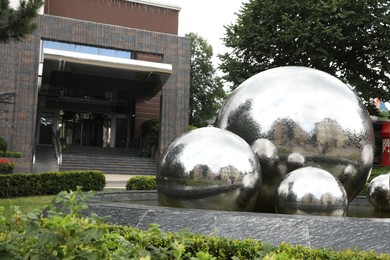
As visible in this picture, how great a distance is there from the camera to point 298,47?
23.8 m

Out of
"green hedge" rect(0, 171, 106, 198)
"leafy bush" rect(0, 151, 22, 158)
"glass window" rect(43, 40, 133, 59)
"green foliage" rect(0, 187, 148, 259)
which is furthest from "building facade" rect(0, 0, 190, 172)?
"green foliage" rect(0, 187, 148, 259)

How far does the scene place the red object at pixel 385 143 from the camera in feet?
112

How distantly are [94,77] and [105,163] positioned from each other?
296 inches

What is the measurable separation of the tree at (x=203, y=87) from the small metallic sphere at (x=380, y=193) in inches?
1585

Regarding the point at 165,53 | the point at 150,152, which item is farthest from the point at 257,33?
the point at 150,152

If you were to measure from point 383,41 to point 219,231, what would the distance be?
2203cm

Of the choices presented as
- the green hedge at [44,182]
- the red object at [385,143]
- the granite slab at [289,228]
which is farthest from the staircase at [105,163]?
the granite slab at [289,228]

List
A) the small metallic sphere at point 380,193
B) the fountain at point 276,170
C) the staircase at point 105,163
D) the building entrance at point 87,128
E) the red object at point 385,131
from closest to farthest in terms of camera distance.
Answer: the fountain at point 276,170 → the small metallic sphere at point 380,193 → the staircase at point 105,163 → the red object at point 385,131 → the building entrance at point 87,128

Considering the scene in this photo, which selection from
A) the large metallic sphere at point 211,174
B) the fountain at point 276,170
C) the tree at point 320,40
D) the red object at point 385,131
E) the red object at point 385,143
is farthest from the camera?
the red object at point 385,131

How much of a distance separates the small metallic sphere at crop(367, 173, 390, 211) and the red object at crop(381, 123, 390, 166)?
28.4 meters

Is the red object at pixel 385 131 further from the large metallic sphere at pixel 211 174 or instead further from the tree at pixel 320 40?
the large metallic sphere at pixel 211 174

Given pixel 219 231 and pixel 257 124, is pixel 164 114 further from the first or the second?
pixel 219 231

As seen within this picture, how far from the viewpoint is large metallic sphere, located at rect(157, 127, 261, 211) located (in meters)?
5.78

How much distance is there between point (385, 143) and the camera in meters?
36.3
